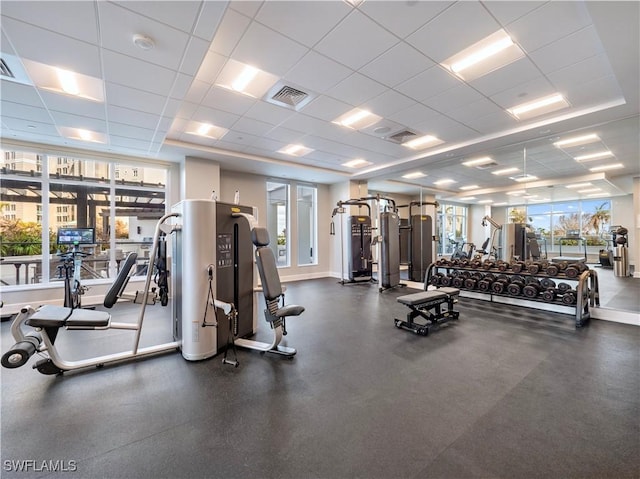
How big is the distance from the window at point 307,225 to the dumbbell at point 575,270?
20.2ft

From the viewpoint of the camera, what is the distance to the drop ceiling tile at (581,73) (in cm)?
310

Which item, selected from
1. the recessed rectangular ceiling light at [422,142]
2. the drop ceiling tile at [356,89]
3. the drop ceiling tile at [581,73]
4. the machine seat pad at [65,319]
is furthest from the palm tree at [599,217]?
the machine seat pad at [65,319]

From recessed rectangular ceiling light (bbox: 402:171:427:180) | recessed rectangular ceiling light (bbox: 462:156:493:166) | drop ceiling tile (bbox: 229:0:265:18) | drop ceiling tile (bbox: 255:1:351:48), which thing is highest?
drop ceiling tile (bbox: 229:0:265:18)

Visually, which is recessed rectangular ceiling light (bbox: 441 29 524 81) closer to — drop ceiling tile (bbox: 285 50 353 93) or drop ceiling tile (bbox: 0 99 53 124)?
drop ceiling tile (bbox: 285 50 353 93)

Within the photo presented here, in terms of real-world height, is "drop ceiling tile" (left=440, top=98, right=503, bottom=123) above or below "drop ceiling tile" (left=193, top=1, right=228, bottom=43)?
above

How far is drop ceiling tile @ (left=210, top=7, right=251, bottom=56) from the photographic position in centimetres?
251

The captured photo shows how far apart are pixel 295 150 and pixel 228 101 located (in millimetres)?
2342

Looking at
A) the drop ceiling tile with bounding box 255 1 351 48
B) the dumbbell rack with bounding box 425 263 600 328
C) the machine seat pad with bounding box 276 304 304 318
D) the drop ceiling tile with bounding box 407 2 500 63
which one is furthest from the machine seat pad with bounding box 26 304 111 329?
the dumbbell rack with bounding box 425 263 600 328

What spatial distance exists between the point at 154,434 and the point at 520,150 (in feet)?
23.2

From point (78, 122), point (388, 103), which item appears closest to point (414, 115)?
point (388, 103)

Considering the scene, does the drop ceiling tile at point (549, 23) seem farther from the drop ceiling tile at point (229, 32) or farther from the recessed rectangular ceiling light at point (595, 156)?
the recessed rectangular ceiling light at point (595, 156)

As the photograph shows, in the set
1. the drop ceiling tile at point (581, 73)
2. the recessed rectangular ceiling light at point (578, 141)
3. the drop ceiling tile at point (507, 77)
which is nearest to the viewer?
the drop ceiling tile at point (581, 73)

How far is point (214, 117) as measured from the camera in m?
4.47

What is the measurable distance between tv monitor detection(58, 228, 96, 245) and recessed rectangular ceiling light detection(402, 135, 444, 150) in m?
6.20
